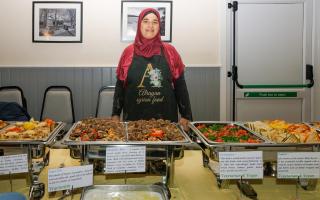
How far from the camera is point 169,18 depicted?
443 cm

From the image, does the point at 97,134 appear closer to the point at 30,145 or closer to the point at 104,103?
the point at 30,145

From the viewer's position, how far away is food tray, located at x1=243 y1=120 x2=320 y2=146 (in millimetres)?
1601

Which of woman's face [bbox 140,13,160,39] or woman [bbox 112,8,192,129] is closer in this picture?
woman [bbox 112,8,192,129]

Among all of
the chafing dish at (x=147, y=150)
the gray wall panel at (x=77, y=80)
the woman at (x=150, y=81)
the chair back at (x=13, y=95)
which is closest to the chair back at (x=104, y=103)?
the gray wall panel at (x=77, y=80)

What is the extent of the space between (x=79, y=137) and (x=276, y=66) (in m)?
3.50

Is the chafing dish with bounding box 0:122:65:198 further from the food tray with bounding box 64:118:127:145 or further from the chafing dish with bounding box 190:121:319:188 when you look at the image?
the chafing dish with bounding box 190:121:319:188

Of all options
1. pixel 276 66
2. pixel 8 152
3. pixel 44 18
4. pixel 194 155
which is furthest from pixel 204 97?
pixel 8 152

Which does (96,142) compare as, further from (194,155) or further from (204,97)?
(204,97)

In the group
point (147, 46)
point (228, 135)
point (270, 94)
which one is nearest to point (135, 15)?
point (147, 46)

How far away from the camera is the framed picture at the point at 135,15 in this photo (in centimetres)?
440

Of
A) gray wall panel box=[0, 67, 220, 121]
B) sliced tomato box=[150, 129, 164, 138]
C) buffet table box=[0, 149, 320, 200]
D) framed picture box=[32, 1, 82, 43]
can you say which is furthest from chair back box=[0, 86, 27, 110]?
sliced tomato box=[150, 129, 164, 138]

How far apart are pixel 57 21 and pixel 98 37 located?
51cm

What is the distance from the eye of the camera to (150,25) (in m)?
3.13

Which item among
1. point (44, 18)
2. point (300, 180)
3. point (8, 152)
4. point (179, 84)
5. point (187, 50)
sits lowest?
point (300, 180)
